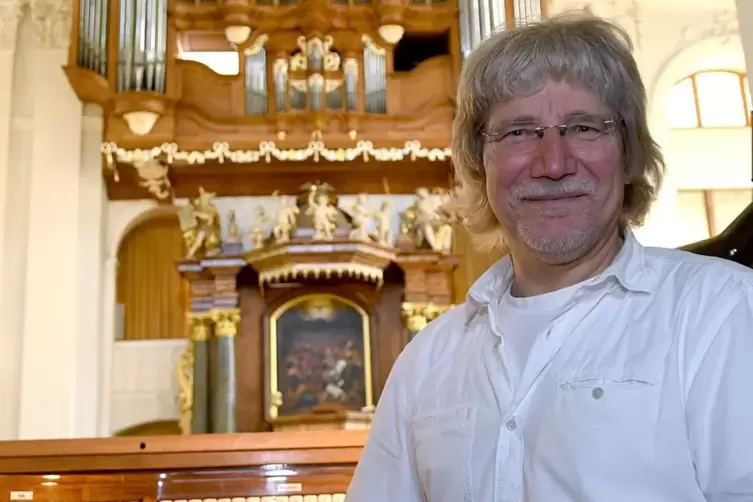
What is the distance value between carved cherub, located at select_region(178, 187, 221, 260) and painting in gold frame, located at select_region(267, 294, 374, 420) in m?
0.77

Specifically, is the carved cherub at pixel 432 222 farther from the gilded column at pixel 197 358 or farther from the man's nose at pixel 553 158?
the man's nose at pixel 553 158

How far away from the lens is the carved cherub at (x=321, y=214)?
264 inches

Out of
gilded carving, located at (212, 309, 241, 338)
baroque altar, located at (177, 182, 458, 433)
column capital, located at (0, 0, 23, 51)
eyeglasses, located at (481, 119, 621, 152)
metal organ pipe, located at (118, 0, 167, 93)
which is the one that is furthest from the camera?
column capital, located at (0, 0, 23, 51)

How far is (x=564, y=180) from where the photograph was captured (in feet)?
5.57

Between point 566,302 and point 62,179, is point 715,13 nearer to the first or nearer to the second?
point 62,179

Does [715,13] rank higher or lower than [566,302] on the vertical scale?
higher

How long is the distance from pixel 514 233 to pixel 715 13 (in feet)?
24.4

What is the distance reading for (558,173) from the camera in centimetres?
169

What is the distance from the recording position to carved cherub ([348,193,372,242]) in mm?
6738

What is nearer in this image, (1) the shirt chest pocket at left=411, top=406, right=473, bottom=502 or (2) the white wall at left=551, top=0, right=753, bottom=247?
(1) the shirt chest pocket at left=411, top=406, right=473, bottom=502

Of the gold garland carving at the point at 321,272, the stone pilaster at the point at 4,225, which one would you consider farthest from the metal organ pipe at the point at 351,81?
the stone pilaster at the point at 4,225

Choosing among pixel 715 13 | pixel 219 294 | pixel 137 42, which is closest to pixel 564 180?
pixel 219 294

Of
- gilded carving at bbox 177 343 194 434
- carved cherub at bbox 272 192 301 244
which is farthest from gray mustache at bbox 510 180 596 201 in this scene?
gilded carving at bbox 177 343 194 434

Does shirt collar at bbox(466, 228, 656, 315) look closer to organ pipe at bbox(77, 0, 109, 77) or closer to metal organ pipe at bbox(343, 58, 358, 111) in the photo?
metal organ pipe at bbox(343, 58, 358, 111)
